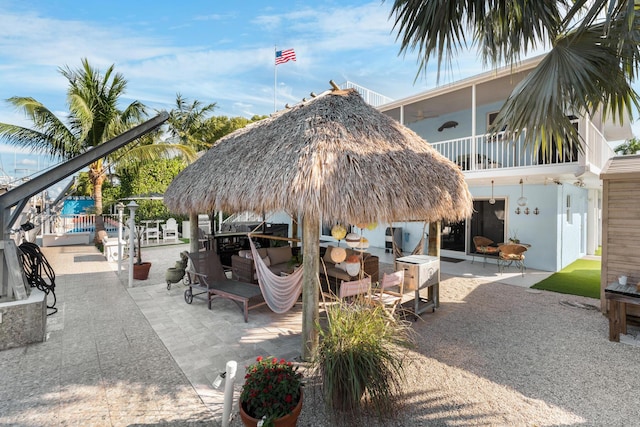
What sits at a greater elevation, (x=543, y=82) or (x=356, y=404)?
(x=543, y=82)

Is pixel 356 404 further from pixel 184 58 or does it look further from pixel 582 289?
pixel 184 58

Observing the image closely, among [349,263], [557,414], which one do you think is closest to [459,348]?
[557,414]

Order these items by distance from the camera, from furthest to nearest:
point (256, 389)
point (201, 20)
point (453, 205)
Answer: point (201, 20), point (453, 205), point (256, 389)

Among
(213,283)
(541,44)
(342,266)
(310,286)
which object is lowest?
(213,283)

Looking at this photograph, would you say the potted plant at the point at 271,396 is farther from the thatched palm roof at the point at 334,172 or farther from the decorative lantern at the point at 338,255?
the decorative lantern at the point at 338,255

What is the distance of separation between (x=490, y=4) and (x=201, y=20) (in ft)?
24.1

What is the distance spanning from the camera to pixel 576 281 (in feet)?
27.5

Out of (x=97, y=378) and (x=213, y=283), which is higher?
(x=213, y=283)

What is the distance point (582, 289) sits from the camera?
7598 millimetres

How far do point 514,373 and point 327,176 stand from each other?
3.45 meters

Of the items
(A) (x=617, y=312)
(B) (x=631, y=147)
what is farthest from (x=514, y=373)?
(B) (x=631, y=147)

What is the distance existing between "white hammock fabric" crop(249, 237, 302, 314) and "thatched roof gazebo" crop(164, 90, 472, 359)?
0.88 metres

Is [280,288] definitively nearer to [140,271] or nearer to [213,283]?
[213,283]

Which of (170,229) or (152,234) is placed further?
(152,234)
